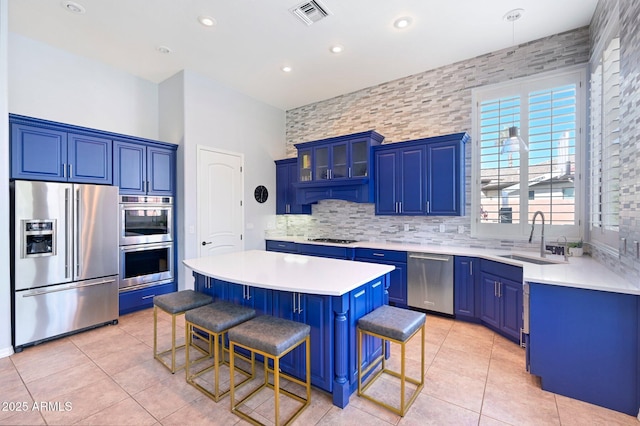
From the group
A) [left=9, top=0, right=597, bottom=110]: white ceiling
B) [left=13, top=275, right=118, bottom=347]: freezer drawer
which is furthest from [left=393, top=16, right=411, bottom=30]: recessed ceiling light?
[left=13, top=275, right=118, bottom=347]: freezer drawer

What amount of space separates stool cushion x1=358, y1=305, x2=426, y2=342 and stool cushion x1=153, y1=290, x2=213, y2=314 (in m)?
1.38

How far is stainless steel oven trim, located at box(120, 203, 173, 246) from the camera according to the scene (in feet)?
11.7

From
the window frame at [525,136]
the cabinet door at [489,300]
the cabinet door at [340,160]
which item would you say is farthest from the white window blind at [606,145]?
the cabinet door at [340,160]

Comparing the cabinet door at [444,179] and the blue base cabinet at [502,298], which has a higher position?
the cabinet door at [444,179]

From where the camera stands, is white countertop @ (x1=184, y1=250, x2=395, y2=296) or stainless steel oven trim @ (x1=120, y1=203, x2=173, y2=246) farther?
stainless steel oven trim @ (x1=120, y1=203, x2=173, y2=246)

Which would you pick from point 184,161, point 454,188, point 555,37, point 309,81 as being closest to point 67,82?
point 184,161

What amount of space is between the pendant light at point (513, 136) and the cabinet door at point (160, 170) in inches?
160

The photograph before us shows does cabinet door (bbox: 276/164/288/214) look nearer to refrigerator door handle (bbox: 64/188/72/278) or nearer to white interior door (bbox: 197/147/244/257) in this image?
white interior door (bbox: 197/147/244/257)

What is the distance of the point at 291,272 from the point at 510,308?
231 cm

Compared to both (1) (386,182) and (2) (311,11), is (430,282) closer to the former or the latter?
(1) (386,182)

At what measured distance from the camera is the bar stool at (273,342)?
5.61 ft

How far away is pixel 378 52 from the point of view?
143 inches

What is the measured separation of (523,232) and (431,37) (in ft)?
8.28

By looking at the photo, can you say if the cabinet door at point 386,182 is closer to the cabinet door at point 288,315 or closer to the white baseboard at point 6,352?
the cabinet door at point 288,315
